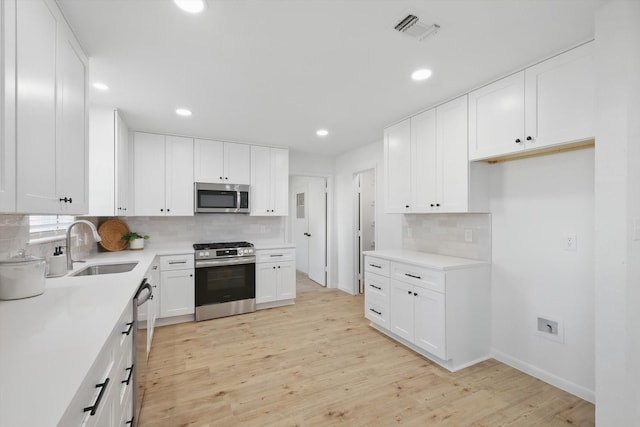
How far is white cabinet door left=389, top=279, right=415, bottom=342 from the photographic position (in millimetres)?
Answer: 2850

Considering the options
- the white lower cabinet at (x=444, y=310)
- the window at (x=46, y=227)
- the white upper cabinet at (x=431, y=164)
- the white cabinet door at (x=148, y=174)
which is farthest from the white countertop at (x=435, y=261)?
the window at (x=46, y=227)

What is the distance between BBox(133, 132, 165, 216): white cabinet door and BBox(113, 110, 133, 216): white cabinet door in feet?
0.31

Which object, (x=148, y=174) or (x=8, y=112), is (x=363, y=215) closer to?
(x=148, y=174)

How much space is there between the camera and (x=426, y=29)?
5.57ft

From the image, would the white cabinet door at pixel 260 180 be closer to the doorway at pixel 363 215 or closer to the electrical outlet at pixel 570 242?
the doorway at pixel 363 215

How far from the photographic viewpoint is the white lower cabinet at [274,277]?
411cm

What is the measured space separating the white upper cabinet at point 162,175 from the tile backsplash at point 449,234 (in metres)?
2.89

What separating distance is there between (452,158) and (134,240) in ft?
12.4

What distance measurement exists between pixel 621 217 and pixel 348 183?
3661 mm

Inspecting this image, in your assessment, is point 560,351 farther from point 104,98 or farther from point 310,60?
point 104,98

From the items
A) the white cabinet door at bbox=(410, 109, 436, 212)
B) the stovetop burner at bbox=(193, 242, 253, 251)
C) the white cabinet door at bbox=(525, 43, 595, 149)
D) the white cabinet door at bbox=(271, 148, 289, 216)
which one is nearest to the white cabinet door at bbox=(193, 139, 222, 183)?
the white cabinet door at bbox=(271, 148, 289, 216)

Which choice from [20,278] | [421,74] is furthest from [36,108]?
[421,74]

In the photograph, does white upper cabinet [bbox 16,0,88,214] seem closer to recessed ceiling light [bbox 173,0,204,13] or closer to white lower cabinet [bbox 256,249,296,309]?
recessed ceiling light [bbox 173,0,204,13]

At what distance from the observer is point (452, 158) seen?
2.70 meters
